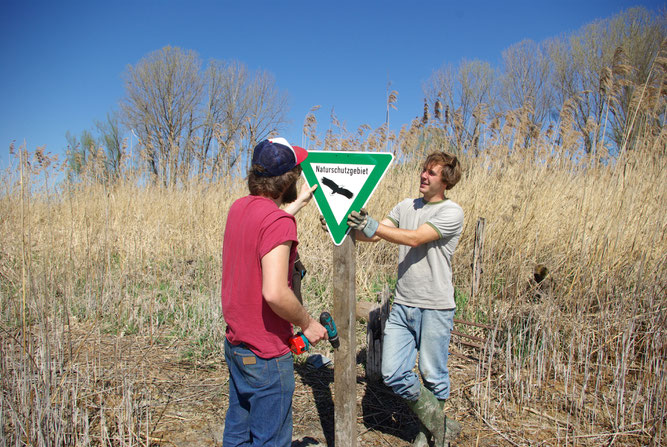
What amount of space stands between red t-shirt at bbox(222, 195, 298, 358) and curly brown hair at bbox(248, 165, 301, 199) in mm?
72

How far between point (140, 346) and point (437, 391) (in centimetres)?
281

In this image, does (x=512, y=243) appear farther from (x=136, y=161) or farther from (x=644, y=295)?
(x=136, y=161)

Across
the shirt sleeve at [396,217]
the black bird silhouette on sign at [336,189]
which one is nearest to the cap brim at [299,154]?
the black bird silhouette on sign at [336,189]

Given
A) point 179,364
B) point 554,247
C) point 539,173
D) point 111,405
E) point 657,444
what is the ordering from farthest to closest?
point 539,173 < point 554,247 < point 179,364 < point 111,405 < point 657,444

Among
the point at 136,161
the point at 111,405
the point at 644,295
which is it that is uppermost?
the point at 136,161

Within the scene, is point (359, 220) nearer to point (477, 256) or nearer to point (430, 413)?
point (430, 413)

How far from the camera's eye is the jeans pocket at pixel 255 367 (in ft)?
6.06

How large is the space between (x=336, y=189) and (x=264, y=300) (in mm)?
776

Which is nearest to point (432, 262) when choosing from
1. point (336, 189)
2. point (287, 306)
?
point (336, 189)

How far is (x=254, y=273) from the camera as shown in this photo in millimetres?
1839

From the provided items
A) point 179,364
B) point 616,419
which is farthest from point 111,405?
point 616,419

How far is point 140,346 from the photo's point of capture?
3920 mm

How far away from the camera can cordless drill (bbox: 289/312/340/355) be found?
1898 millimetres

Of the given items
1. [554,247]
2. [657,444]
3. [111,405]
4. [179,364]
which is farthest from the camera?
[554,247]
